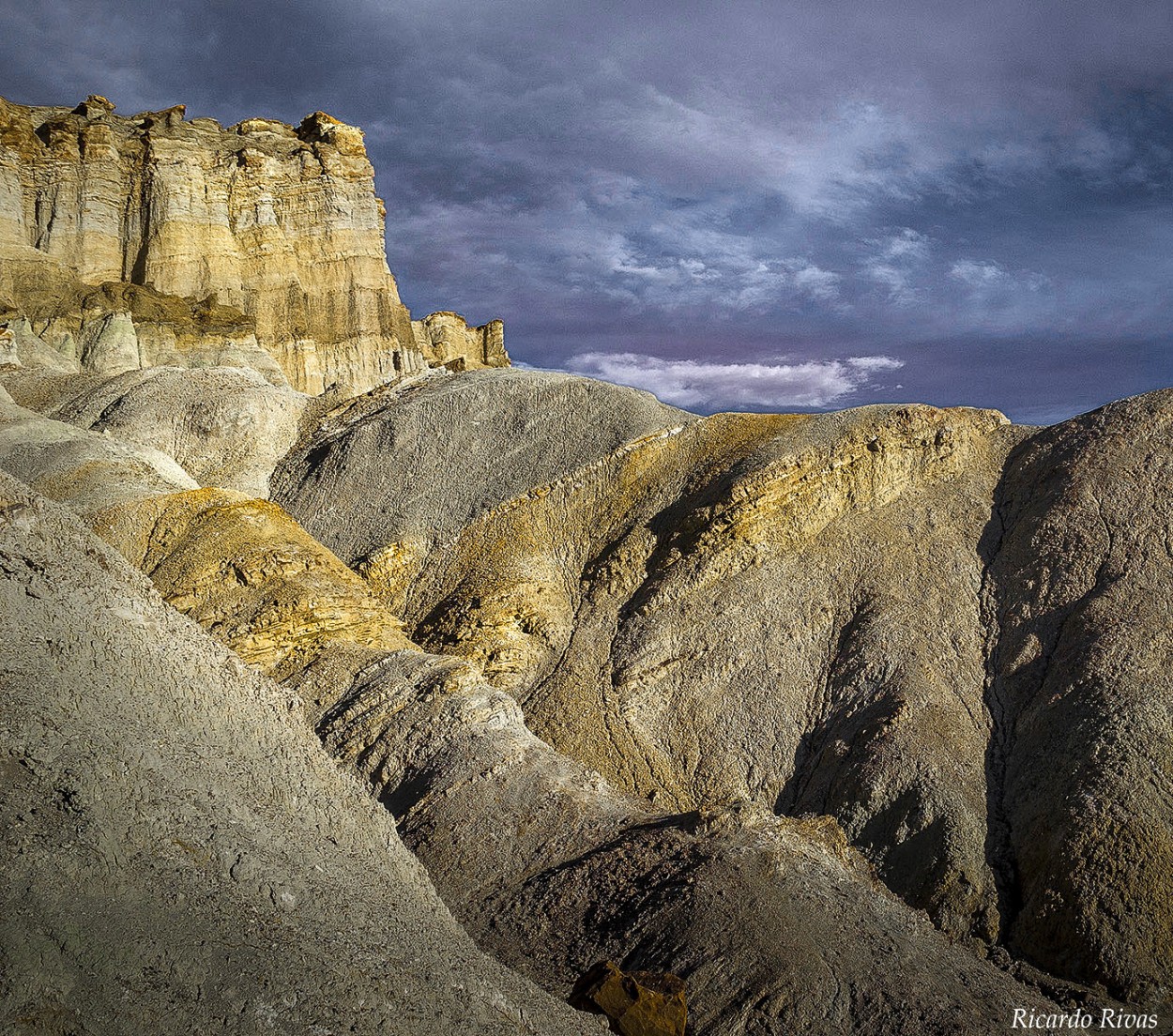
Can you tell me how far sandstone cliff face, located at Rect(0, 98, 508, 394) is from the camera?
181 feet

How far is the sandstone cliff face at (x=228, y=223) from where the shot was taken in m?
55.1

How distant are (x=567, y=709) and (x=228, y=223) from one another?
1791 inches

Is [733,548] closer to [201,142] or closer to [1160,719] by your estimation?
[1160,719]

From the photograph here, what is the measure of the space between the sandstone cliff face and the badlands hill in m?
23.1

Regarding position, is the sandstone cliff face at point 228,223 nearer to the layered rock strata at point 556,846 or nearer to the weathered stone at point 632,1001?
the layered rock strata at point 556,846

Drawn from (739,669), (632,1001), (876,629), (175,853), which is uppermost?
(876,629)

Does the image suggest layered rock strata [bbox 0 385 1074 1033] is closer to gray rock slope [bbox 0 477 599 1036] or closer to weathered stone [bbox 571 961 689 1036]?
weathered stone [bbox 571 961 689 1036]

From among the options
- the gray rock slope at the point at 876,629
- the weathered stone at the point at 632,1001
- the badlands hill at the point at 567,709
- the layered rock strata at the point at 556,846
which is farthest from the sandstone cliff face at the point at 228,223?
the weathered stone at the point at 632,1001

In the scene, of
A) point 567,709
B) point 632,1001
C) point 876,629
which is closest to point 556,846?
point 632,1001

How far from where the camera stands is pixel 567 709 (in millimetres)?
19125

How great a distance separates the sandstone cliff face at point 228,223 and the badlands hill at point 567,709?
23128 mm

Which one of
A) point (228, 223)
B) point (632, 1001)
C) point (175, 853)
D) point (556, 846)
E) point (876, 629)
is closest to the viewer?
point (175, 853)

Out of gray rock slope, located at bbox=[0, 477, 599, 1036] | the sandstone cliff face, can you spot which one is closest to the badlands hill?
gray rock slope, located at bbox=[0, 477, 599, 1036]

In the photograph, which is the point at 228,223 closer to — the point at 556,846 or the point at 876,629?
the point at 876,629
